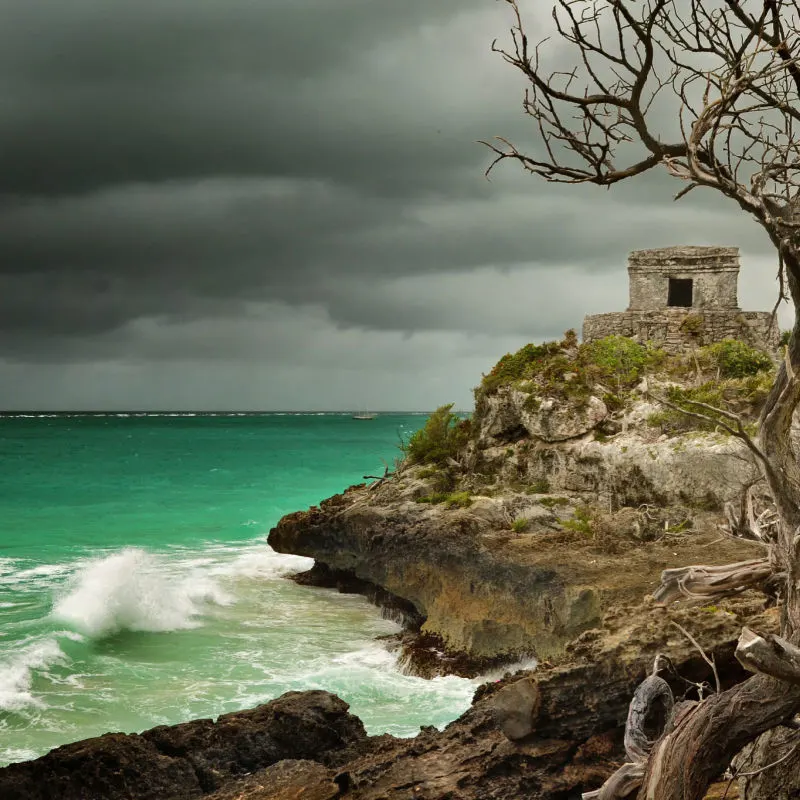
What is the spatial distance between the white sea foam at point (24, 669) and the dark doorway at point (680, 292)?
822 inches

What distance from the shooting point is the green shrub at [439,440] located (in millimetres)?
22531

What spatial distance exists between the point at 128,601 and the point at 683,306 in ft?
62.4

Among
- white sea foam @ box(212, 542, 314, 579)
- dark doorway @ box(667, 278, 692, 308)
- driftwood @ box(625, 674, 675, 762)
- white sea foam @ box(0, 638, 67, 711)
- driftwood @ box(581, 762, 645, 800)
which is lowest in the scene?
white sea foam @ box(212, 542, 314, 579)

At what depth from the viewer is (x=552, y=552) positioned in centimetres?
1639

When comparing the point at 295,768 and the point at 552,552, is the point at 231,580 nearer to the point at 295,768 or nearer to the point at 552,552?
the point at 552,552

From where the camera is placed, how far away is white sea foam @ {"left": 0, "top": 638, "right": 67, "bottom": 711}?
14945 millimetres

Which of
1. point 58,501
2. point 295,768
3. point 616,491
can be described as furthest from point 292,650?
point 58,501

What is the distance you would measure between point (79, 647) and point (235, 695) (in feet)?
18.0

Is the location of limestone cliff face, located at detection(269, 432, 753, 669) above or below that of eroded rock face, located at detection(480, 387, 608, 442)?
below

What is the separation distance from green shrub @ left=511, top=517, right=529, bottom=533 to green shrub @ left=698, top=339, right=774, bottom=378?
812 cm

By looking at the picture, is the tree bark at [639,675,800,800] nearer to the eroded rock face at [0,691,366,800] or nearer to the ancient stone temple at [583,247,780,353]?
the eroded rock face at [0,691,366,800]

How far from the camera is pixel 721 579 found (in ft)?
23.1

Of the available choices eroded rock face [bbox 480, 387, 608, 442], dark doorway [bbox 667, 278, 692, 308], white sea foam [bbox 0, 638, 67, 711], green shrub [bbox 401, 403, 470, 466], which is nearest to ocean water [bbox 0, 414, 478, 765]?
white sea foam [bbox 0, 638, 67, 711]

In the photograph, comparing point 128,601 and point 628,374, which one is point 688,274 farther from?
point 128,601
